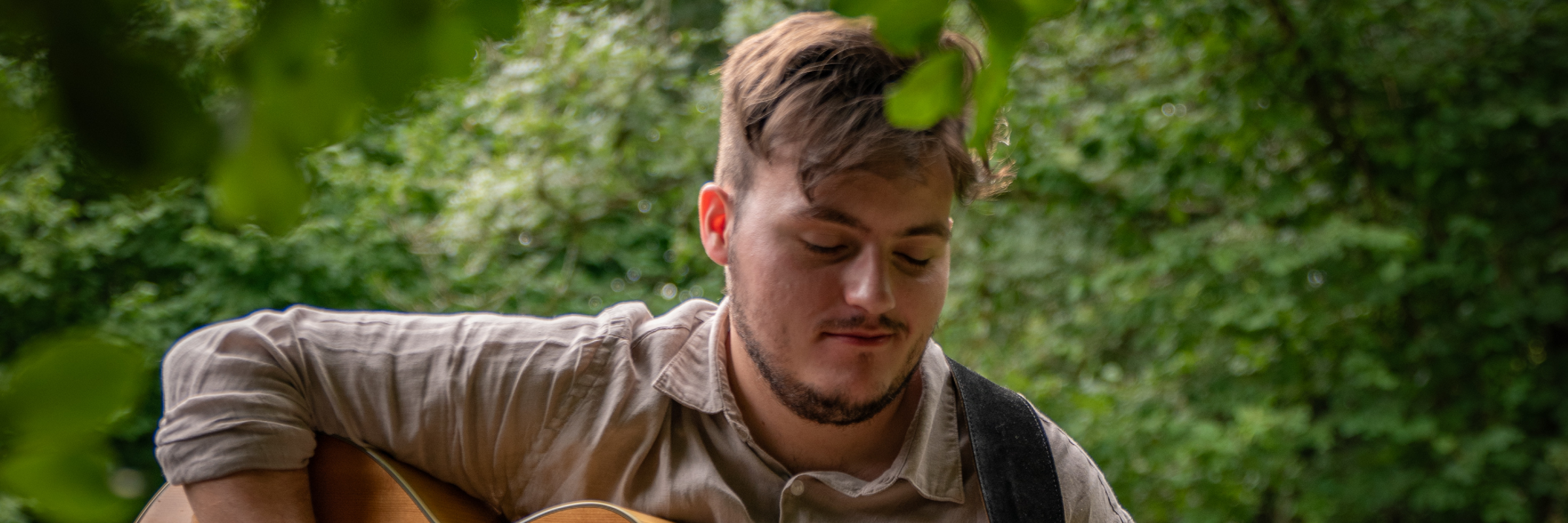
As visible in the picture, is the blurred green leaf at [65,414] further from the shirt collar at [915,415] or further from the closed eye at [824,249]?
the shirt collar at [915,415]

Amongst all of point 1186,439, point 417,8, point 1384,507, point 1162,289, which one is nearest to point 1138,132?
point 1162,289

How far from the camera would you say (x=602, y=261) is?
398 centimetres

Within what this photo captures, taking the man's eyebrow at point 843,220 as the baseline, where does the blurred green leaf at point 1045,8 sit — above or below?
above

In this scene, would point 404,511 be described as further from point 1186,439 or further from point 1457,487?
point 1457,487

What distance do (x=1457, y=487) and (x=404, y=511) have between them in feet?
10.7

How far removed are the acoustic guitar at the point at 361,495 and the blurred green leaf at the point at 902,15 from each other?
1.04 meters

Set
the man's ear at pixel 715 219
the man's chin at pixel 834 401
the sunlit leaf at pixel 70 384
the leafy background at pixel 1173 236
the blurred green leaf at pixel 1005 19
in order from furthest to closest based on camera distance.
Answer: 1. the leafy background at pixel 1173 236
2. the man's ear at pixel 715 219
3. the man's chin at pixel 834 401
4. the blurred green leaf at pixel 1005 19
5. the sunlit leaf at pixel 70 384

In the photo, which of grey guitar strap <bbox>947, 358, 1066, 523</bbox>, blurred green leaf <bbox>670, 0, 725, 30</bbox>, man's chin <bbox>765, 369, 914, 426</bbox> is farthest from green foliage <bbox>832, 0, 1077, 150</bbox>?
blurred green leaf <bbox>670, 0, 725, 30</bbox>

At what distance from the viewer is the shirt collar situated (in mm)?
1530

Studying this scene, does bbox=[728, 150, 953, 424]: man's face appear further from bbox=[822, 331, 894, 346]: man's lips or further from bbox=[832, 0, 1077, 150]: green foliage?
bbox=[832, 0, 1077, 150]: green foliage

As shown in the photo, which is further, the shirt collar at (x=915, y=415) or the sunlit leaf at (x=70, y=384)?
the shirt collar at (x=915, y=415)

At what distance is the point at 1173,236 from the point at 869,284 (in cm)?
234

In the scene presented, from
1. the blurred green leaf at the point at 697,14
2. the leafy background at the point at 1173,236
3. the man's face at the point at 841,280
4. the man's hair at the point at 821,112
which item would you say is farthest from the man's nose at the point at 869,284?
the blurred green leaf at the point at 697,14

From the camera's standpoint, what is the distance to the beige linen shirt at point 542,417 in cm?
144
